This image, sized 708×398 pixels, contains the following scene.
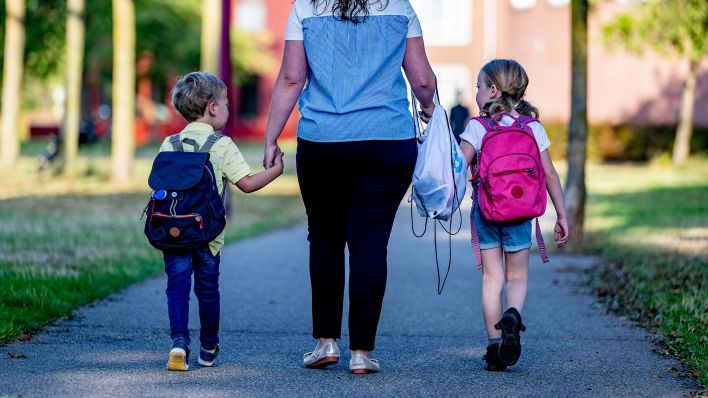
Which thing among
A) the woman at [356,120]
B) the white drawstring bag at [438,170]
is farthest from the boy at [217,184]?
the white drawstring bag at [438,170]

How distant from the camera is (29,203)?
1734cm

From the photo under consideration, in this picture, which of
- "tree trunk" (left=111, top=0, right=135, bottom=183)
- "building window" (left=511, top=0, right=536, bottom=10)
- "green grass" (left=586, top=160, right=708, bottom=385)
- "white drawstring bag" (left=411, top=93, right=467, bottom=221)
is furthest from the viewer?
"building window" (left=511, top=0, right=536, bottom=10)

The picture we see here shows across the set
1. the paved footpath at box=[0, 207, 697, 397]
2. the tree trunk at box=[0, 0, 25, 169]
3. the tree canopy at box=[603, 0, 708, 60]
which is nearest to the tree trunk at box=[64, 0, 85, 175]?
the tree trunk at box=[0, 0, 25, 169]

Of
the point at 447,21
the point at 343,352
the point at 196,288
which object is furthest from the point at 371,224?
the point at 447,21

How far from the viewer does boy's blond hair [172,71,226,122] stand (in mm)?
5359

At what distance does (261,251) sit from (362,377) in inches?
258

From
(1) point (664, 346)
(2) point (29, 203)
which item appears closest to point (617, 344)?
(1) point (664, 346)

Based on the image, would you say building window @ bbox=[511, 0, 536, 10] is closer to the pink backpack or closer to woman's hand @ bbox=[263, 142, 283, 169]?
the pink backpack

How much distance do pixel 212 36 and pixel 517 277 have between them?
37.6ft

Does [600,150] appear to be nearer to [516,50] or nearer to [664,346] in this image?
[516,50]

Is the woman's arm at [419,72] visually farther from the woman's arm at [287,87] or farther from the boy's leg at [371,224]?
the woman's arm at [287,87]

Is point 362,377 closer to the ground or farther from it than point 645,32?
closer to the ground

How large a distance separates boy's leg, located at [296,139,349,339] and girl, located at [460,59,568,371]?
2.24 feet

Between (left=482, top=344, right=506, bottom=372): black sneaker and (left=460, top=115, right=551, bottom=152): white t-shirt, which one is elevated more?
(left=460, top=115, right=551, bottom=152): white t-shirt
